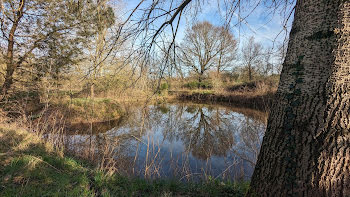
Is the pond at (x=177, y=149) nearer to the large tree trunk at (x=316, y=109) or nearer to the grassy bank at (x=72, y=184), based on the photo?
the grassy bank at (x=72, y=184)

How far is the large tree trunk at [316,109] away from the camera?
2.99 feet

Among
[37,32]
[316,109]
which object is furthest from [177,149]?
[37,32]

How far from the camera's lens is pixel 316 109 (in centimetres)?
95

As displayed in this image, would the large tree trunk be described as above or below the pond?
above

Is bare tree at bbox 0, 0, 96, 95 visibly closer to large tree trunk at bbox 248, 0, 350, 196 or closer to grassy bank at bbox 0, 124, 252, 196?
grassy bank at bbox 0, 124, 252, 196

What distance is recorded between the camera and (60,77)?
6398 millimetres

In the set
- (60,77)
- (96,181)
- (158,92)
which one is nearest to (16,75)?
(60,77)

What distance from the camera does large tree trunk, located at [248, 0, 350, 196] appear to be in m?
0.91

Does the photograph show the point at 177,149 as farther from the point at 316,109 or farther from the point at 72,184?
the point at 316,109

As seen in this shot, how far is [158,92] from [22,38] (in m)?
6.41

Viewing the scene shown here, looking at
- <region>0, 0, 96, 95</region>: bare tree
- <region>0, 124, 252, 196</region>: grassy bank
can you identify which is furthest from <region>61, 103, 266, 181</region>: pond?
<region>0, 0, 96, 95</region>: bare tree

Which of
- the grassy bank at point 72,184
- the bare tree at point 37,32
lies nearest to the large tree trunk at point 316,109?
the grassy bank at point 72,184

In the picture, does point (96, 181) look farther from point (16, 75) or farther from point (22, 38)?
point (22, 38)

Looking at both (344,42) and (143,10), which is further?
(143,10)
